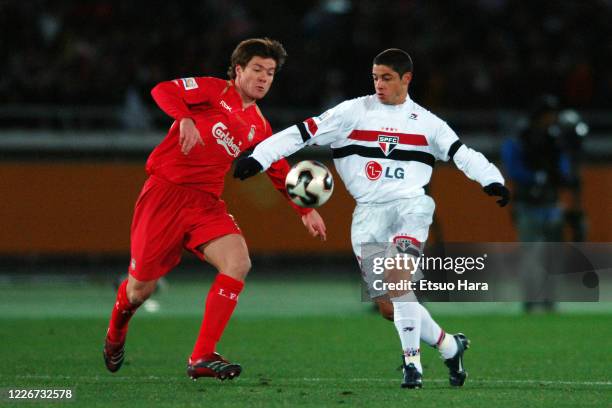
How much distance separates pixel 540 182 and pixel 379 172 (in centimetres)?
708

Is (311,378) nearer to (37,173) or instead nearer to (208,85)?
(208,85)

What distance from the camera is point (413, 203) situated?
312 inches

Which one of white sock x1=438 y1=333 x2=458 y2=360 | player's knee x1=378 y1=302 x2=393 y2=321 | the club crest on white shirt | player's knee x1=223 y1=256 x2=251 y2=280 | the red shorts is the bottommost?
white sock x1=438 y1=333 x2=458 y2=360

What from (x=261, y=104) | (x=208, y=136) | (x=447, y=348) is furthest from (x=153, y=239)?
(x=261, y=104)

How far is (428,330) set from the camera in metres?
7.89

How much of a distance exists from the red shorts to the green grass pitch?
2.62 ft

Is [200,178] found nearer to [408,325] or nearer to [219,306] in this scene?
[219,306]

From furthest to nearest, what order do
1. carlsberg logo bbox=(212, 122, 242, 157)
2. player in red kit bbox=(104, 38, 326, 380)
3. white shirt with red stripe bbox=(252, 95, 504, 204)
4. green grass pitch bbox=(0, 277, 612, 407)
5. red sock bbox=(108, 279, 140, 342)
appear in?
red sock bbox=(108, 279, 140, 342), carlsberg logo bbox=(212, 122, 242, 157), player in red kit bbox=(104, 38, 326, 380), white shirt with red stripe bbox=(252, 95, 504, 204), green grass pitch bbox=(0, 277, 612, 407)

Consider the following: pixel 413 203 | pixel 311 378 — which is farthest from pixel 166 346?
pixel 413 203

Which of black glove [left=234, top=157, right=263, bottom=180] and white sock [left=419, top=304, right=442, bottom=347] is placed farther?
white sock [left=419, top=304, right=442, bottom=347]

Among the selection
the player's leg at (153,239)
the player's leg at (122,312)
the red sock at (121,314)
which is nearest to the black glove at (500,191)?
the player's leg at (153,239)

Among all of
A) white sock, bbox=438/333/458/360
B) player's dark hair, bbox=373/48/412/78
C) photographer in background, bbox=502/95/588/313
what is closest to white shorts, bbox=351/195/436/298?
white sock, bbox=438/333/458/360

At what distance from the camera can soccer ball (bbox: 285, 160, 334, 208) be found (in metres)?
7.82

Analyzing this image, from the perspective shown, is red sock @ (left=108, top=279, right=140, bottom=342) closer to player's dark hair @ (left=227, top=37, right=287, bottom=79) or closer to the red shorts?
the red shorts
